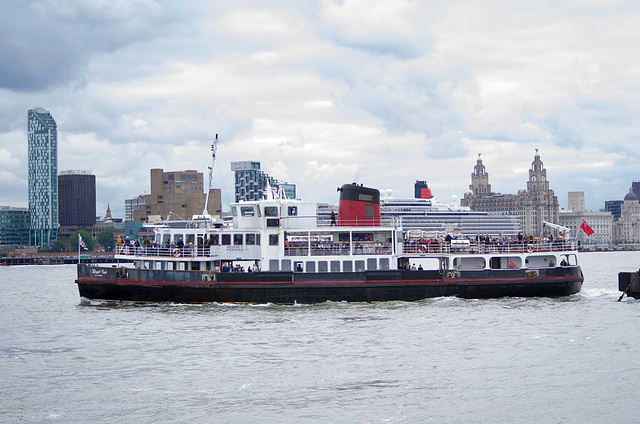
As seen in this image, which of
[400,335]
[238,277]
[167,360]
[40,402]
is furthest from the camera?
[238,277]

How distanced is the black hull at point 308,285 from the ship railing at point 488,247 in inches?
77.7

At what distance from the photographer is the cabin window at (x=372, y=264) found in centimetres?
4656

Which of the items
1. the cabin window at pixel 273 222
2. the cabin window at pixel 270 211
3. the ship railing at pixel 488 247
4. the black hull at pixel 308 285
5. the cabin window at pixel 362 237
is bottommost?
the black hull at pixel 308 285

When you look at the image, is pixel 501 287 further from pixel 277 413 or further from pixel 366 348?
pixel 277 413

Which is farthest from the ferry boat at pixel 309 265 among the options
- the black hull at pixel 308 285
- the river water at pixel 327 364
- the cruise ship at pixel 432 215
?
the cruise ship at pixel 432 215

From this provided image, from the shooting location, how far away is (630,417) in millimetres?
21875

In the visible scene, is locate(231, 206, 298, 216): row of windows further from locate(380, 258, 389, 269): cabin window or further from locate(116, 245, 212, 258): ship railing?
locate(380, 258, 389, 269): cabin window

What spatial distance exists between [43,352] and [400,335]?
15.0 meters

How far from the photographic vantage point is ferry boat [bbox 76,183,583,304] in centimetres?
4541

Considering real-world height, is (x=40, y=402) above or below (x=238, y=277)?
below

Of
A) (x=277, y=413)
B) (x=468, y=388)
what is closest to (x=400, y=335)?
(x=468, y=388)

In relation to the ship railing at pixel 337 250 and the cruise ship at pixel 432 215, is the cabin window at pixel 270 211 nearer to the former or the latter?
the ship railing at pixel 337 250

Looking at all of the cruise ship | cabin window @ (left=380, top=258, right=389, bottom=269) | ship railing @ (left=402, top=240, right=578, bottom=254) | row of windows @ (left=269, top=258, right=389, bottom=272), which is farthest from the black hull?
the cruise ship

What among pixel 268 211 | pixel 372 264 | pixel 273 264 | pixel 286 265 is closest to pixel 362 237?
pixel 372 264
